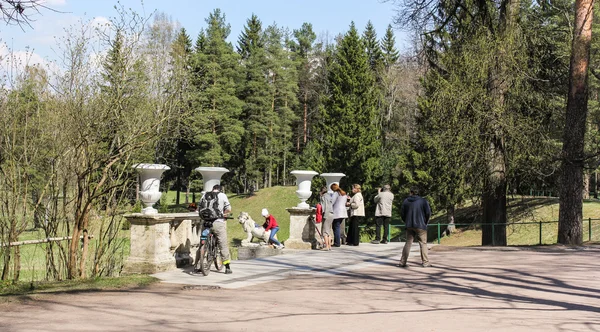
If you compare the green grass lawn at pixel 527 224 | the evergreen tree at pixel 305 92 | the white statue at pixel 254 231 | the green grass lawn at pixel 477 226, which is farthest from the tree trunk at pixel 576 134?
the evergreen tree at pixel 305 92

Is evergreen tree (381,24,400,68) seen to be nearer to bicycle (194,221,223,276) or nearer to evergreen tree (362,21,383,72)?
evergreen tree (362,21,383,72)

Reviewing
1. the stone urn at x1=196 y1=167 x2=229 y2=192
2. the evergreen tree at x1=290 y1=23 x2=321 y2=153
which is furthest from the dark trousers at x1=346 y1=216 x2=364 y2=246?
the evergreen tree at x1=290 y1=23 x2=321 y2=153

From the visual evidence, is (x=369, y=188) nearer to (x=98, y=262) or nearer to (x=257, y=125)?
(x=257, y=125)

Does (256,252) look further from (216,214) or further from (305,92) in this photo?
(305,92)

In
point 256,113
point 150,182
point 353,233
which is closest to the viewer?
point 150,182

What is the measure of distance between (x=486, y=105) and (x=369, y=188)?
23.2 m

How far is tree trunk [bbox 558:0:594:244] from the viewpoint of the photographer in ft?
59.3

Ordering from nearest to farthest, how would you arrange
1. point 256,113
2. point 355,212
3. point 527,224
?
point 355,212, point 527,224, point 256,113

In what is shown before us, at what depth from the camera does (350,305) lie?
8211 millimetres

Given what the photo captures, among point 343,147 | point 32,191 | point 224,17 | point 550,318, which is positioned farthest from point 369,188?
point 224,17

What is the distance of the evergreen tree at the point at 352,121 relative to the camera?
44.1m

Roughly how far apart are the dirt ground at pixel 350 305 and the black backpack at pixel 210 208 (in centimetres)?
163

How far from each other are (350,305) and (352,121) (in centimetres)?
3766

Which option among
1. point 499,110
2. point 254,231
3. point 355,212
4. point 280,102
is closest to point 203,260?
point 254,231
